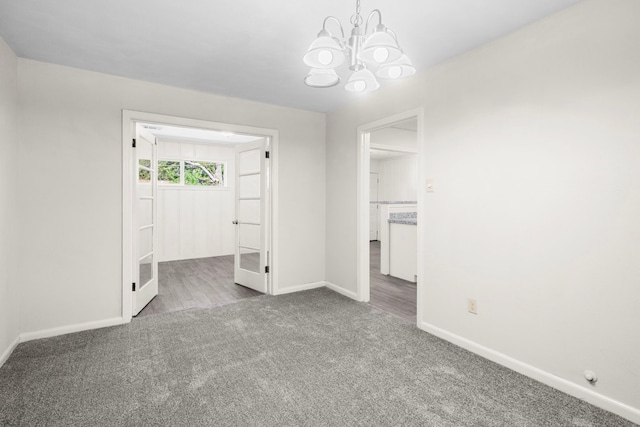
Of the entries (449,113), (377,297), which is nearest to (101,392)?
(377,297)

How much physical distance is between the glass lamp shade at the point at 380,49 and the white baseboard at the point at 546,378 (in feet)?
7.19

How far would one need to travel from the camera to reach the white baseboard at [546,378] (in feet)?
5.77

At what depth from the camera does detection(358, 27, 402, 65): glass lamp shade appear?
4.80ft

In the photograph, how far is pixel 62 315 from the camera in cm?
285

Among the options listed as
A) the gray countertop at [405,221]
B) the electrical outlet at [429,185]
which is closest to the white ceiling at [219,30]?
the electrical outlet at [429,185]

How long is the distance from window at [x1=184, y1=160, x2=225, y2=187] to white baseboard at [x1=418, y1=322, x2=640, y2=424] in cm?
567

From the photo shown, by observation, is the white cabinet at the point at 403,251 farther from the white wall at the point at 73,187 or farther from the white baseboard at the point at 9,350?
the white baseboard at the point at 9,350

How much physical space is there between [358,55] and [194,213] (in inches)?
230

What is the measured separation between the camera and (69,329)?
286 centimetres

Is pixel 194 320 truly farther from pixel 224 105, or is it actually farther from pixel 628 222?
pixel 628 222

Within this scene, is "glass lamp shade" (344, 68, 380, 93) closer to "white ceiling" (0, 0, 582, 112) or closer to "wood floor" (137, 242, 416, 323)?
"white ceiling" (0, 0, 582, 112)

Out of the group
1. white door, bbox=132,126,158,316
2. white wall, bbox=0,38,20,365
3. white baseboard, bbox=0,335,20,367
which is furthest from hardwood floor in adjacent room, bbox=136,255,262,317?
white wall, bbox=0,38,20,365

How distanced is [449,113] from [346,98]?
4.47 feet

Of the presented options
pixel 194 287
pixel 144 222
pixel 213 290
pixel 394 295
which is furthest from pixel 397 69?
pixel 194 287
